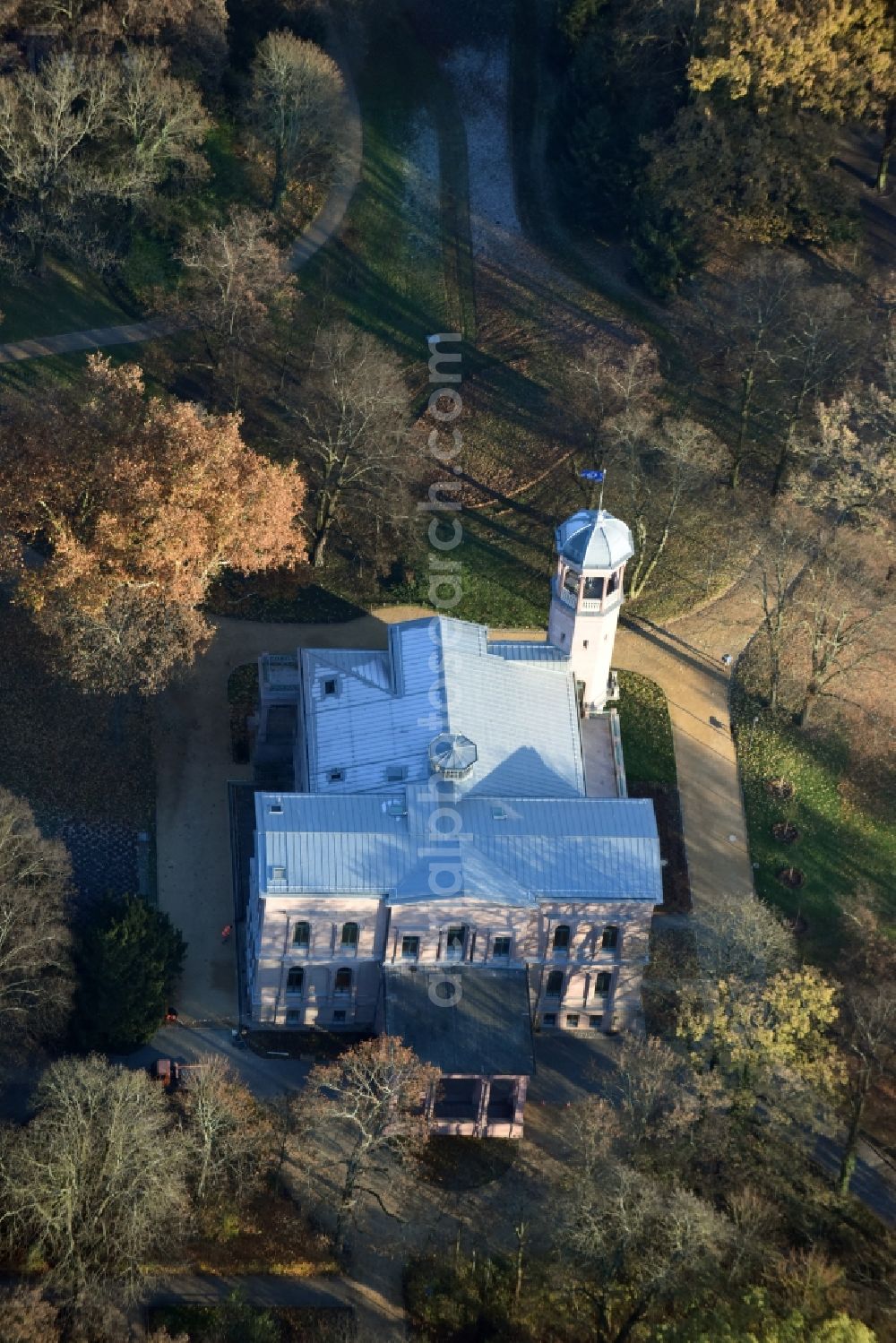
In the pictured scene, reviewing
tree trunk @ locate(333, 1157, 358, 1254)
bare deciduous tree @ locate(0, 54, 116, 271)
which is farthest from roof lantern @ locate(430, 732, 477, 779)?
bare deciduous tree @ locate(0, 54, 116, 271)

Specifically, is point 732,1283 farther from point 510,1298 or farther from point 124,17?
point 124,17

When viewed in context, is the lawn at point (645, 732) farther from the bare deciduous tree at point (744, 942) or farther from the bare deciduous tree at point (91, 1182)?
the bare deciduous tree at point (91, 1182)

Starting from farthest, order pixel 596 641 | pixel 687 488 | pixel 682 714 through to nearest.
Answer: pixel 687 488
pixel 682 714
pixel 596 641

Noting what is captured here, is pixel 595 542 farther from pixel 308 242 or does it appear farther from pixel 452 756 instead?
pixel 308 242

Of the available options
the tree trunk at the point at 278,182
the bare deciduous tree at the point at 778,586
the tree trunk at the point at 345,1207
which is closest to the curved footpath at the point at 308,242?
the tree trunk at the point at 278,182

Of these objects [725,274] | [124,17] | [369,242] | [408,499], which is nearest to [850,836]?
[408,499]

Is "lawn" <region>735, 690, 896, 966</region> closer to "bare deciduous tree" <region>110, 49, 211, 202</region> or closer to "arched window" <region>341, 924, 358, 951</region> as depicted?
"arched window" <region>341, 924, 358, 951</region>
